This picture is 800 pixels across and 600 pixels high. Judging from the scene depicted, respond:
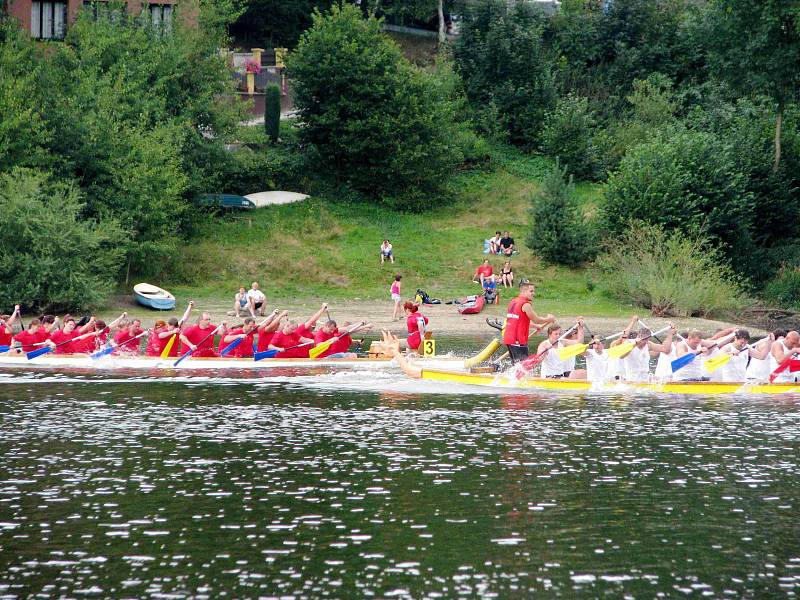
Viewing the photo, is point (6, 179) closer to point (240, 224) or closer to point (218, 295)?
point (218, 295)

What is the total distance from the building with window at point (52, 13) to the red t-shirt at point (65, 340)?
84.0ft

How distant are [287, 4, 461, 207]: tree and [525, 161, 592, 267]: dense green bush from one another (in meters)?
7.29

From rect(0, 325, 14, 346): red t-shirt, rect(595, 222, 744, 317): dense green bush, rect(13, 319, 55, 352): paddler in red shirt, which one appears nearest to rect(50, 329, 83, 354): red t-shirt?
rect(13, 319, 55, 352): paddler in red shirt

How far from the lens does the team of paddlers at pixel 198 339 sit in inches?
1102

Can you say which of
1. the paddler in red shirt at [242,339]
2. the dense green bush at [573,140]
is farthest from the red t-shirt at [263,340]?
the dense green bush at [573,140]

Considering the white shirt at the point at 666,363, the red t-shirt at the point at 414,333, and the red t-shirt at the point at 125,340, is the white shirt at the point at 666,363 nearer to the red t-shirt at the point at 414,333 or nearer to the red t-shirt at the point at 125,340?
the red t-shirt at the point at 414,333

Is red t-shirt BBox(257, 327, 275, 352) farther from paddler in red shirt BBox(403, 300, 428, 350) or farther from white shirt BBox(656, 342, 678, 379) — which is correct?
white shirt BBox(656, 342, 678, 379)

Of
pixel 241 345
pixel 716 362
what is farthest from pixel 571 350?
pixel 241 345

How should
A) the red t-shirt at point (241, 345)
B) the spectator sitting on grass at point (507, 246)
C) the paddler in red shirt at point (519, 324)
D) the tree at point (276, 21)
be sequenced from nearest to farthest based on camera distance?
the paddler in red shirt at point (519, 324), the red t-shirt at point (241, 345), the spectator sitting on grass at point (507, 246), the tree at point (276, 21)

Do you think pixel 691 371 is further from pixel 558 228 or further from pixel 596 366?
pixel 558 228

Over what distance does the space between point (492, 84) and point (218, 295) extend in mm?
22879

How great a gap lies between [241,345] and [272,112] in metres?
27.6

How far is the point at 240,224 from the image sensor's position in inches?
1885

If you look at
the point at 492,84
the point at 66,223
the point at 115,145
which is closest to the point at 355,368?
the point at 66,223
